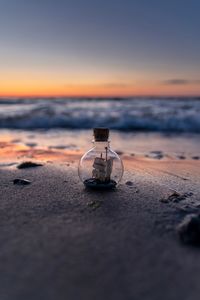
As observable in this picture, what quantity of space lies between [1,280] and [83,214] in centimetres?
82

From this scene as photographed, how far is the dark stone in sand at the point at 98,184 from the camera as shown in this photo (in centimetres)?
272

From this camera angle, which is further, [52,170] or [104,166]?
[52,170]

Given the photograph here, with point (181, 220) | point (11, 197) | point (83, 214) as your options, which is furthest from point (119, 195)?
point (11, 197)

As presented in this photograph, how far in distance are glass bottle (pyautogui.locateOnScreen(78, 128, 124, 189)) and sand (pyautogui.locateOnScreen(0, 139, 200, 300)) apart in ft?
0.36

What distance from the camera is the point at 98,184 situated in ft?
9.00

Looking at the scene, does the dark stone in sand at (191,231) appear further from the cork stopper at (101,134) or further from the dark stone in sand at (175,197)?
the cork stopper at (101,134)

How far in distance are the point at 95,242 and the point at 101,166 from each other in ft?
3.12

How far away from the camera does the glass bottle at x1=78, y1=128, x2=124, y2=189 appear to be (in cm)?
268

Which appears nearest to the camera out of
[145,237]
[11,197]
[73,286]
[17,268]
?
[73,286]

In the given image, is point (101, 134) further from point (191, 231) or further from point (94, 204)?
point (191, 231)

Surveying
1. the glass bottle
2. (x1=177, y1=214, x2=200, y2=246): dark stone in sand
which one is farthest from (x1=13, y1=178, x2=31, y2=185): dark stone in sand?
(x1=177, y1=214, x2=200, y2=246): dark stone in sand

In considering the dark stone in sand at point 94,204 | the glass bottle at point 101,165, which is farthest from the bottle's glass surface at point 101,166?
the dark stone in sand at point 94,204

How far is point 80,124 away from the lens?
12055 mm

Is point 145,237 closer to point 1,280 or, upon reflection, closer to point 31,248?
point 31,248
